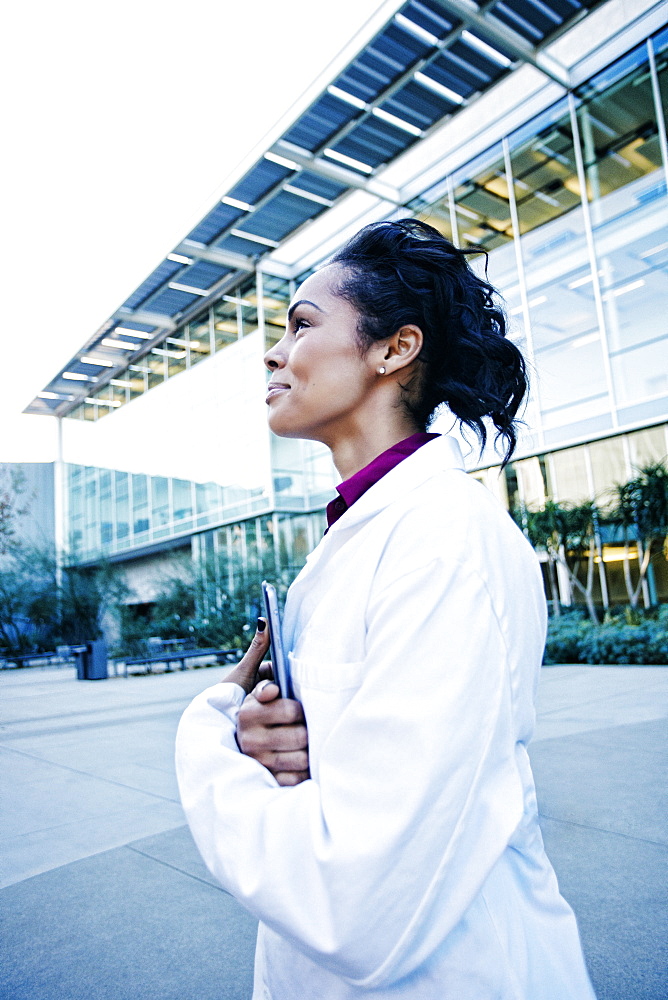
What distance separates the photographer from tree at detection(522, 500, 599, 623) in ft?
42.1

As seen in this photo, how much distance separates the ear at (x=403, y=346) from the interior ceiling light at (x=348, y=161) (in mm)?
15436

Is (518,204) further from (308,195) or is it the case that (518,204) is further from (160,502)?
(160,502)

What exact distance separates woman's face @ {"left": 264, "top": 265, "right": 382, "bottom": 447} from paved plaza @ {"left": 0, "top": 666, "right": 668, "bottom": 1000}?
210 cm

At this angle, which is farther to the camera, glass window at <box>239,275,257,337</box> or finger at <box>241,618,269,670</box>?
glass window at <box>239,275,257,337</box>

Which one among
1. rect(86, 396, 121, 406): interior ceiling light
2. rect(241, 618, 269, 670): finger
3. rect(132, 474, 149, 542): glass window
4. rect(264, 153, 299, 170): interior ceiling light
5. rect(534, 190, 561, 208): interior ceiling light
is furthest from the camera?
rect(86, 396, 121, 406): interior ceiling light

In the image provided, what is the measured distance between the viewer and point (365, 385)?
1.22m

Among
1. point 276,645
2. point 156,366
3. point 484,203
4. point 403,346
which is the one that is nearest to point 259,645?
point 276,645

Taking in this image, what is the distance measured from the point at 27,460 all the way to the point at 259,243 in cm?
2135

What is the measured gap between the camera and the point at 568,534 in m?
13.0

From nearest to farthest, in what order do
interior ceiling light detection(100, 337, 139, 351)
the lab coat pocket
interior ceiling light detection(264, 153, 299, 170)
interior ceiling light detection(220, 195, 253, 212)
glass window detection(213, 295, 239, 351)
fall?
the lab coat pocket → interior ceiling light detection(264, 153, 299, 170) → interior ceiling light detection(220, 195, 253, 212) → glass window detection(213, 295, 239, 351) → interior ceiling light detection(100, 337, 139, 351)

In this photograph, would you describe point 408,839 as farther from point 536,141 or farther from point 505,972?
point 536,141

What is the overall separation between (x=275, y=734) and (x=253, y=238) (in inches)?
774

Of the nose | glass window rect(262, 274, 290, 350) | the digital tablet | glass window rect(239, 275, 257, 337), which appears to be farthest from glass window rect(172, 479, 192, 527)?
the digital tablet

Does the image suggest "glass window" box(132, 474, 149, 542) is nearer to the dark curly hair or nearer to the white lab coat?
the dark curly hair
